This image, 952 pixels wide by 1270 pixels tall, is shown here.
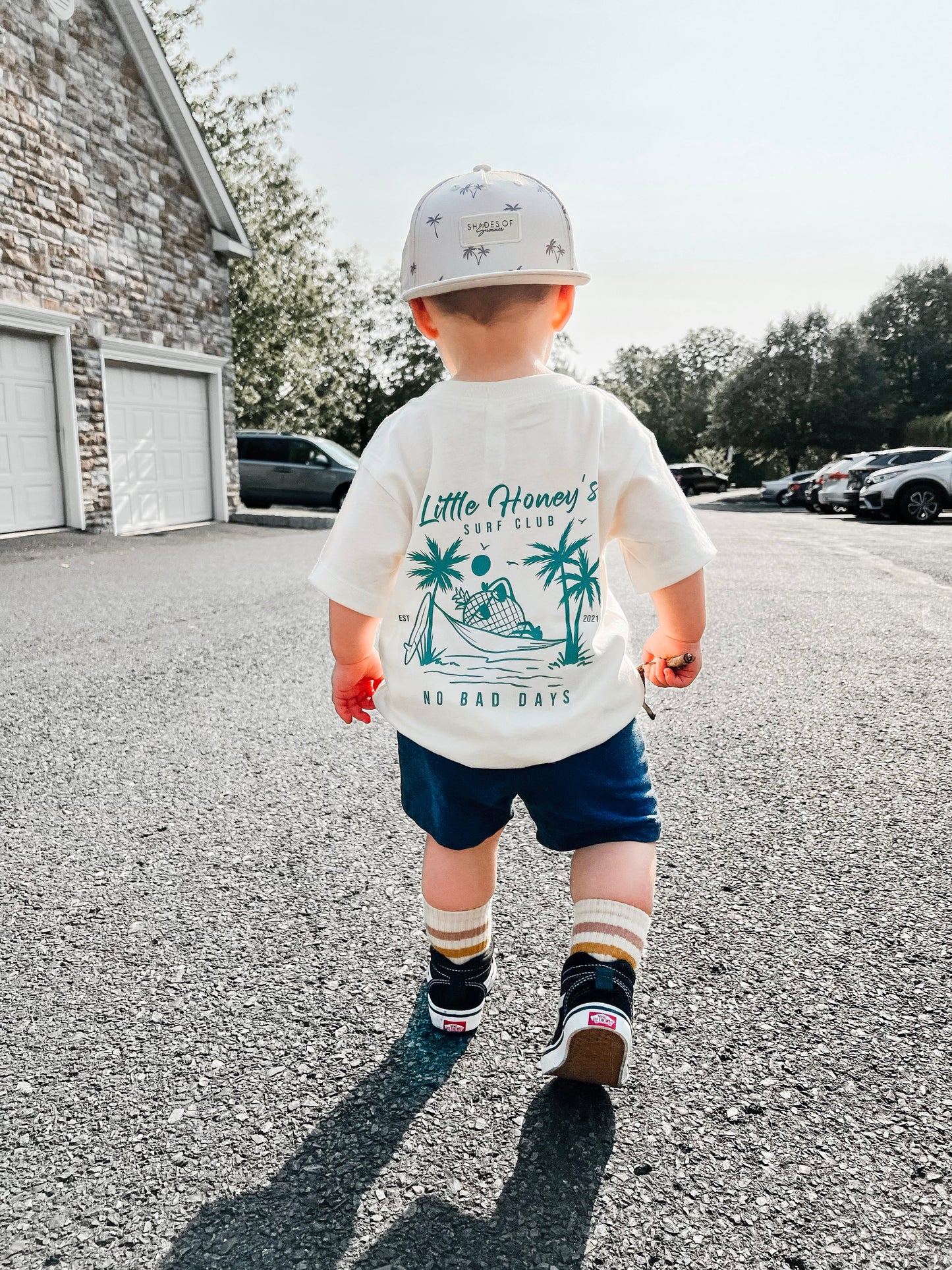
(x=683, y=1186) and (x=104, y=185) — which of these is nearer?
(x=683, y=1186)

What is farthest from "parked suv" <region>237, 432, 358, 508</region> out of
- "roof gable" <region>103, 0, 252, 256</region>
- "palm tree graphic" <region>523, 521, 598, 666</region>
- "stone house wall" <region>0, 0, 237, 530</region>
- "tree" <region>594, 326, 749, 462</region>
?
"tree" <region>594, 326, 749, 462</region>

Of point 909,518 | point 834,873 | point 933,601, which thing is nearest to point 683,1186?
point 834,873

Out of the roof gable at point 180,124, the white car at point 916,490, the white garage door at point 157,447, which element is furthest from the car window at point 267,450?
the white car at point 916,490

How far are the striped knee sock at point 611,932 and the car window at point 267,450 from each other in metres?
18.7

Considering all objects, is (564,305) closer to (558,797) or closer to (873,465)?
(558,797)

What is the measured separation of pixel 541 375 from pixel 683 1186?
1387 millimetres

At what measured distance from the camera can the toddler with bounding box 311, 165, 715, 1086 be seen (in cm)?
168

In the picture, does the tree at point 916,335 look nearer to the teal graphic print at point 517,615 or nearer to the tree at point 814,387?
the tree at point 814,387

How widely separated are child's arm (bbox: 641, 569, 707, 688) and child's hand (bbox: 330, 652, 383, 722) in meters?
0.55

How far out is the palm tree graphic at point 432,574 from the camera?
175cm

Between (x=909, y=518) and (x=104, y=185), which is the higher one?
(x=104, y=185)

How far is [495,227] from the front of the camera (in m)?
1.64

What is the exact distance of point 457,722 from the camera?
5.64ft

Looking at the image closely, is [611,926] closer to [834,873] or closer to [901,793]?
[834,873]
